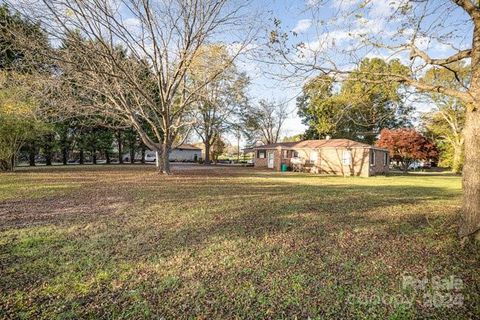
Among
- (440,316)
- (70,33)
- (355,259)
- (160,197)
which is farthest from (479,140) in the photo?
(70,33)

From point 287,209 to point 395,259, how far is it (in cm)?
366

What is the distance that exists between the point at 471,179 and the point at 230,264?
4229 mm

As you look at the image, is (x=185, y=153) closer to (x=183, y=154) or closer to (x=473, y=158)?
(x=183, y=154)

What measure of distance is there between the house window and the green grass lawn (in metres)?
17.5

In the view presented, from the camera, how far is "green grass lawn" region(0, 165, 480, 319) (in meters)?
2.91

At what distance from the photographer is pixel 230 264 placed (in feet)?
12.9

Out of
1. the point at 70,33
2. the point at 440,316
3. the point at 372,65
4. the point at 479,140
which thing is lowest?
the point at 440,316

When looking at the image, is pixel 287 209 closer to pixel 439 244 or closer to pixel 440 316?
pixel 439 244

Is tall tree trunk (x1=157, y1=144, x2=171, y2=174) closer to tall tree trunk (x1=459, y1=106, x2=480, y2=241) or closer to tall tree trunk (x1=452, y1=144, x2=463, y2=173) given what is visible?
tall tree trunk (x1=459, y1=106, x2=480, y2=241)

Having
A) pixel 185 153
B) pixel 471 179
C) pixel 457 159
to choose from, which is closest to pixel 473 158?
pixel 471 179

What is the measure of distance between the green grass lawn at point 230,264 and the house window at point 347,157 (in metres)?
17.5

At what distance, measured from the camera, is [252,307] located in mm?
2893

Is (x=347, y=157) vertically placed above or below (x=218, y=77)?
below

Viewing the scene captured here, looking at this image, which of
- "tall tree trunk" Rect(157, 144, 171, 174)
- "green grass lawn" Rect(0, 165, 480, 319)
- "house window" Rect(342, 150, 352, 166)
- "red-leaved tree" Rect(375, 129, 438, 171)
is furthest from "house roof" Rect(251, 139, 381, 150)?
"green grass lawn" Rect(0, 165, 480, 319)
